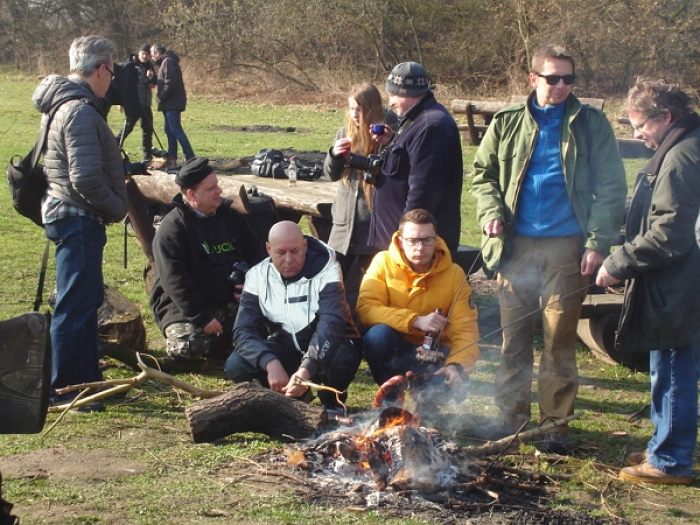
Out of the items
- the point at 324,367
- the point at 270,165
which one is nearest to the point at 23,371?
the point at 324,367

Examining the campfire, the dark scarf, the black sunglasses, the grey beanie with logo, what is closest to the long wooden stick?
the campfire

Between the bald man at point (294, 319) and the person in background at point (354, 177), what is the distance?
734 millimetres

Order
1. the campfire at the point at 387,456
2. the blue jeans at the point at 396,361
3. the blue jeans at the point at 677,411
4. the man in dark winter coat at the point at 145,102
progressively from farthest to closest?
the man in dark winter coat at the point at 145,102, the blue jeans at the point at 396,361, the blue jeans at the point at 677,411, the campfire at the point at 387,456

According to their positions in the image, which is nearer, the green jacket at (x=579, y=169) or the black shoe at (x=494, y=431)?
the green jacket at (x=579, y=169)

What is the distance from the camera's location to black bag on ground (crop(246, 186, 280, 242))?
6.89 m

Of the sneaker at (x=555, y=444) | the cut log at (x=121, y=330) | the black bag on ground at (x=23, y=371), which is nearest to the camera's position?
the black bag on ground at (x=23, y=371)

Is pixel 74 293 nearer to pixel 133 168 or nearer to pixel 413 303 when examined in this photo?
pixel 133 168

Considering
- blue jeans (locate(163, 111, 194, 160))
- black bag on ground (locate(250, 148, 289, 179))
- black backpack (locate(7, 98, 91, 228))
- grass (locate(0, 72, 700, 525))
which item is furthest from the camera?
blue jeans (locate(163, 111, 194, 160))

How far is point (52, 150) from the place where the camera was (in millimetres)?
5113

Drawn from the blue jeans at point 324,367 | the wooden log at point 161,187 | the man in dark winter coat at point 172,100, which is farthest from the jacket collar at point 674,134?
the man in dark winter coat at point 172,100

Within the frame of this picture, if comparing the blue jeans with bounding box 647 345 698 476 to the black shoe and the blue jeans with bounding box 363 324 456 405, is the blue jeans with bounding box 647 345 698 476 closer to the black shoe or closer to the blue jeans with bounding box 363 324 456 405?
the black shoe

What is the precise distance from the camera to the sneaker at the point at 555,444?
4652mm

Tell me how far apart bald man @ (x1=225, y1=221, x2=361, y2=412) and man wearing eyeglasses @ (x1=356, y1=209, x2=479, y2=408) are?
17cm

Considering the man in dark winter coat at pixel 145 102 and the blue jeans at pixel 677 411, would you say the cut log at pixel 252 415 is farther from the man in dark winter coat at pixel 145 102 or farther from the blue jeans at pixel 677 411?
the man in dark winter coat at pixel 145 102
